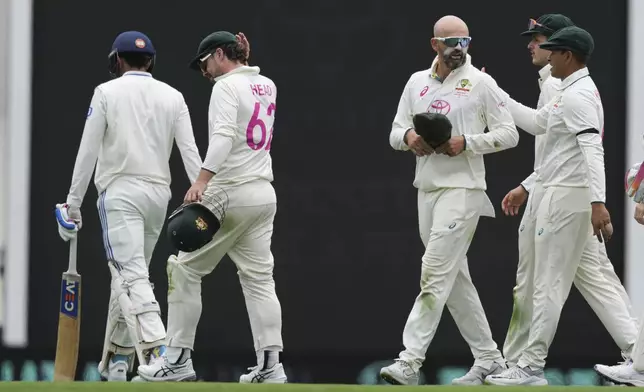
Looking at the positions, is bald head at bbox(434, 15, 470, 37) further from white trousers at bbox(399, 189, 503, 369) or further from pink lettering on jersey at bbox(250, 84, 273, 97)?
pink lettering on jersey at bbox(250, 84, 273, 97)

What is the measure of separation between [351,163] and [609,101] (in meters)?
1.66

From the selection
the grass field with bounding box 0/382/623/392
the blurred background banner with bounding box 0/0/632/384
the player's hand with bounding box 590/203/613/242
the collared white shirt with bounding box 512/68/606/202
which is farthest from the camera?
the blurred background banner with bounding box 0/0/632/384

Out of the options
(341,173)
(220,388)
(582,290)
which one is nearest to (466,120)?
(582,290)

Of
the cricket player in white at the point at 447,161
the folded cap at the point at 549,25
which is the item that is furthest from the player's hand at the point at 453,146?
the folded cap at the point at 549,25

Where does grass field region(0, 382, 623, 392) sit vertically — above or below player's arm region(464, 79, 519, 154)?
below

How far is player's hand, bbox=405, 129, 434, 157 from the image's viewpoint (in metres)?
9.10

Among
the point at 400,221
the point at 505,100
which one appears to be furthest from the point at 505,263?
the point at 505,100

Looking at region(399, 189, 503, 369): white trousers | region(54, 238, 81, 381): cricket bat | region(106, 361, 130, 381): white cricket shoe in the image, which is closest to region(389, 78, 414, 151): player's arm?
region(399, 189, 503, 369): white trousers

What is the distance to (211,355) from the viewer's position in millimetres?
11359

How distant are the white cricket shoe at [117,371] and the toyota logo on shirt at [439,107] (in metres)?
2.19

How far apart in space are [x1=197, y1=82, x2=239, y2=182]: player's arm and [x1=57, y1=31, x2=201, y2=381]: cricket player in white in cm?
32

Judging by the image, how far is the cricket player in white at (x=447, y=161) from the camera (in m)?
9.07

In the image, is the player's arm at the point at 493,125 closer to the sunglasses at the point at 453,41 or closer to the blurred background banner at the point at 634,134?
the sunglasses at the point at 453,41

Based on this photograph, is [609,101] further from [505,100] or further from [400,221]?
[505,100]
